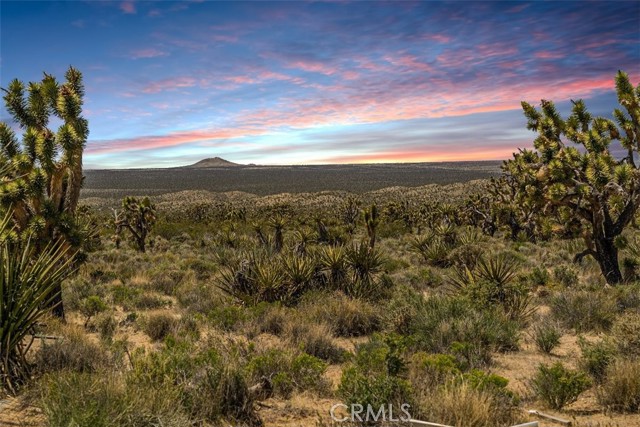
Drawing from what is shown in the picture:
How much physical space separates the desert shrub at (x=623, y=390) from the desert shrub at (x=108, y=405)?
16.6ft

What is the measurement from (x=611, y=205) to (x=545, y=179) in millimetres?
2401

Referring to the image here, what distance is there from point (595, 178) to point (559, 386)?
10.6 metres

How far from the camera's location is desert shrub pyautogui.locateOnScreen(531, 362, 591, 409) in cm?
544

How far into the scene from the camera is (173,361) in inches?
227

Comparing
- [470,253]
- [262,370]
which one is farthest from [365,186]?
[262,370]

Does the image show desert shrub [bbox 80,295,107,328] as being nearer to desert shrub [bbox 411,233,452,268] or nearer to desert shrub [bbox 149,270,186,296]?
desert shrub [bbox 149,270,186,296]

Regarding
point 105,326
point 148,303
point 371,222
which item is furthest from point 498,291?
point 148,303

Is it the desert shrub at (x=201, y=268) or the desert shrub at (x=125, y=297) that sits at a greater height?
the desert shrub at (x=125, y=297)

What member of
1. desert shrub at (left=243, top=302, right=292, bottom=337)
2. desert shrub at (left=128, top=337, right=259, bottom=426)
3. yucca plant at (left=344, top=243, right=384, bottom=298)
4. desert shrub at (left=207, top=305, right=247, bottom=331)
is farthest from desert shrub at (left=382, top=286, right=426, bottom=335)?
desert shrub at (left=128, top=337, right=259, bottom=426)

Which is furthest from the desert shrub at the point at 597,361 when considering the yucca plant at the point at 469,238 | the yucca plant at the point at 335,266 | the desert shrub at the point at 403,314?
the yucca plant at the point at 469,238

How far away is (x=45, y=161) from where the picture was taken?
1036 cm

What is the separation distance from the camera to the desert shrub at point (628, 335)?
707cm

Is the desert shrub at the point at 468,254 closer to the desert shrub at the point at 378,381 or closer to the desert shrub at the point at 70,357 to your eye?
the desert shrub at the point at 378,381

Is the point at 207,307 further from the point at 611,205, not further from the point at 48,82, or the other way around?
the point at 611,205
